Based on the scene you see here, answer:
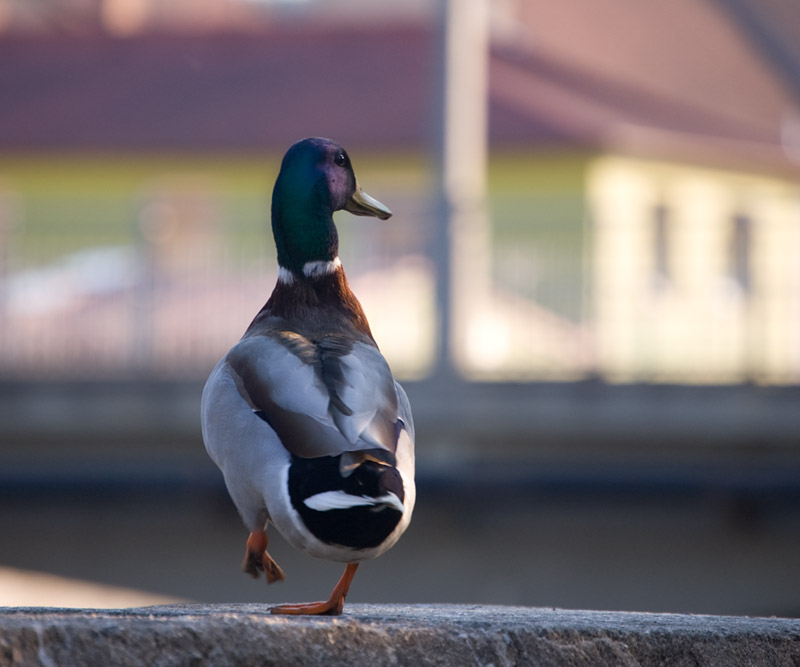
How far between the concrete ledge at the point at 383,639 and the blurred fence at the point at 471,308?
6.86 metres

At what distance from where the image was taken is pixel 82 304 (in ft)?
37.2

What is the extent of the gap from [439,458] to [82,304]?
3198 mm

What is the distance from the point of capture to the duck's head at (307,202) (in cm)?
409

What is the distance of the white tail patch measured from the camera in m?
3.17

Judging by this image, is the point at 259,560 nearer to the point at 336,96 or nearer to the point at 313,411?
the point at 313,411

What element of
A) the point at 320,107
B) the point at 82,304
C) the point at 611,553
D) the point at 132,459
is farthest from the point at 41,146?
the point at 611,553

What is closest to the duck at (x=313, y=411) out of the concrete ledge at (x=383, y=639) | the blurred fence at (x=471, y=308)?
the concrete ledge at (x=383, y=639)

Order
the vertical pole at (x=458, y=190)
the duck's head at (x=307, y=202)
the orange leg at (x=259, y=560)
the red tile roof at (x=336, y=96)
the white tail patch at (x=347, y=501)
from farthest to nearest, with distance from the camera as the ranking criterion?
Result: 1. the red tile roof at (x=336, y=96)
2. the vertical pole at (x=458, y=190)
3. the duck's head at (x=307, y=202)
4. the orange leg at (x=259, y=560)
5. the white tail patch at (x=347, y=501)

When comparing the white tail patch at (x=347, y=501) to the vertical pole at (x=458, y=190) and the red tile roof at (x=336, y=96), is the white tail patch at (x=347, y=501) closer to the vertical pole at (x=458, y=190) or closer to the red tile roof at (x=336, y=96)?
the vertical pole at (x=458, y=190)

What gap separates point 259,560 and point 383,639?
0.53 metres

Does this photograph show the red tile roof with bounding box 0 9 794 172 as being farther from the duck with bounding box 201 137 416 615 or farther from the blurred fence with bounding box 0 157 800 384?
the duck with bounding box 201 137 416 615

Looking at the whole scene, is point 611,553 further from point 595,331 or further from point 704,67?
point 704,67

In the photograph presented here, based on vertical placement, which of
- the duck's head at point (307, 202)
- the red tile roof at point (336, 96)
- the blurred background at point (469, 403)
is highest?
the red tile roof at point (336, 96)

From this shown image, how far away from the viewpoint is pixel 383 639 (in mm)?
3270
